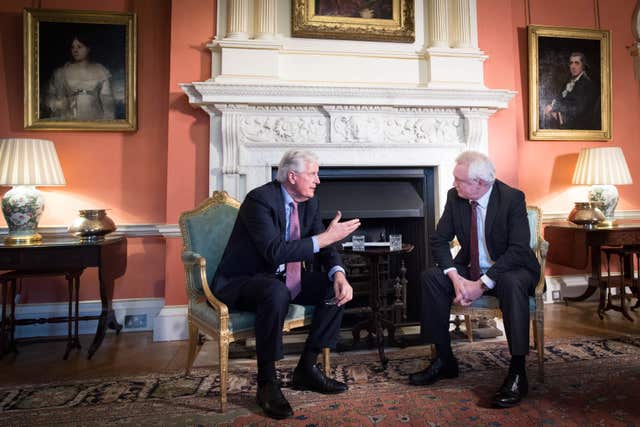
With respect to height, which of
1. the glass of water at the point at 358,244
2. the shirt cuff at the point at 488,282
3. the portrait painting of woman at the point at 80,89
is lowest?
the shirt cuff at the point at 488,282

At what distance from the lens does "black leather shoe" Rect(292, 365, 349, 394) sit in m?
2.04

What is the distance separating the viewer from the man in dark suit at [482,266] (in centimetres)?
198

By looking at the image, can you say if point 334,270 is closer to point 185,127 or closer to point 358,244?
point 358,244

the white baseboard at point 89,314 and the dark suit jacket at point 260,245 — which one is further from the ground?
the dark suit jacket at point 260,245

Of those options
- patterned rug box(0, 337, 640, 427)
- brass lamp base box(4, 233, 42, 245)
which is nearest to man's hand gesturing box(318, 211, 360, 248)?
patterned rug box(0, 337, 640, 427)

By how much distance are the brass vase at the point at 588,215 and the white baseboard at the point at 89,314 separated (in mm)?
3790

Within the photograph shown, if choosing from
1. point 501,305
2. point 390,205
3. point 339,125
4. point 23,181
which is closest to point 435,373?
point 501,305

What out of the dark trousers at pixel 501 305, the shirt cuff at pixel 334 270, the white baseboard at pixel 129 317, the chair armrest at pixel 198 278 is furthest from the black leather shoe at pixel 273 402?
the white baseboard at pixel 129 317

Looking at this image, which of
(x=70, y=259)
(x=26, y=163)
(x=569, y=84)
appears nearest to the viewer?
(x=70, y=259)

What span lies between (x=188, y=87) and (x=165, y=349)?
1974 mm

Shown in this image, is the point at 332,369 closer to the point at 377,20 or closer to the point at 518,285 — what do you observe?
the point at 518,285

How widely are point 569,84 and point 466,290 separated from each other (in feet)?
10.4

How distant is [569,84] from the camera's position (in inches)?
160

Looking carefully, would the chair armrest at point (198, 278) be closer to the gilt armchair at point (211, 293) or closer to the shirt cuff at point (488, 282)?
the gilt armchair at point (211, 293)
